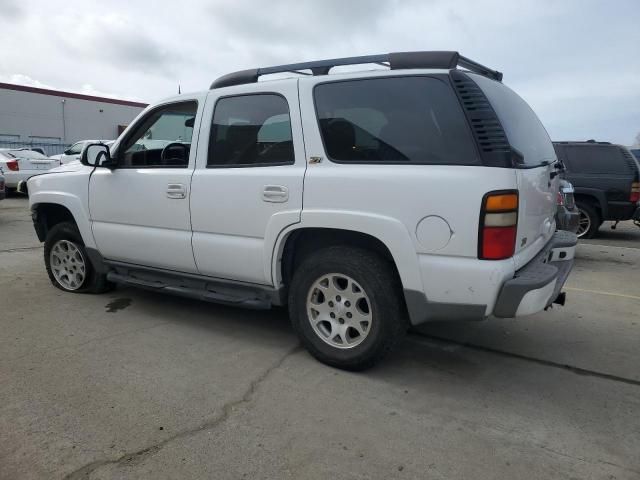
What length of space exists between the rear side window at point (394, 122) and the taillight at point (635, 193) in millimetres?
7695

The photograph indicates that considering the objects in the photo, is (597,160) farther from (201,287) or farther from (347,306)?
(201,287)

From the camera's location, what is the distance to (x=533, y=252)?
11.0ft

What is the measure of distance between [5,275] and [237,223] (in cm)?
386

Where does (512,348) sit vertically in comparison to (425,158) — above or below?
below

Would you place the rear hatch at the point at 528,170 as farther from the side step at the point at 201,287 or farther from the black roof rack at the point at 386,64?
the side step at the point at 201,287

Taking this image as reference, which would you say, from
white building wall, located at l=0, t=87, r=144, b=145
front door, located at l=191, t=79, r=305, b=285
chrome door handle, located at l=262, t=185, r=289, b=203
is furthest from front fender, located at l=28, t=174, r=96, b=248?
white building wall, located at l=0, t=87, r=144, b=145

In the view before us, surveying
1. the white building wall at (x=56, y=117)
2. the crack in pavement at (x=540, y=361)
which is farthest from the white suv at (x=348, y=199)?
the white building wall at (x=56, y=117)

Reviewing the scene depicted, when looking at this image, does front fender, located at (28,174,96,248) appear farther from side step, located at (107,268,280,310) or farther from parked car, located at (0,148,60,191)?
parked car, located at (0,148,60,191)

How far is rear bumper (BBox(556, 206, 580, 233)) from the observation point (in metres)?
4.31

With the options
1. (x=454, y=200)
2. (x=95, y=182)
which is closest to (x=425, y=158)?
(x=454, y=200)

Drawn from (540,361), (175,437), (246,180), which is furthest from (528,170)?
(175,437)

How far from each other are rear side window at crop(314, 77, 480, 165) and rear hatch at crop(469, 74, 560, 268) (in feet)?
0.88

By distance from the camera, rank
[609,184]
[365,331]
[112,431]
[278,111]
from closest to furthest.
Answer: [112,431], [365,331], [278,111], [609,184]

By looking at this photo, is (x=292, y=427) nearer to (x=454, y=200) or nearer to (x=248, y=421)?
(x=248, y=421)
